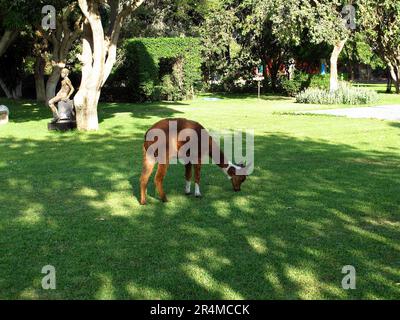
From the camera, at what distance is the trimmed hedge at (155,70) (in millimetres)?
34656

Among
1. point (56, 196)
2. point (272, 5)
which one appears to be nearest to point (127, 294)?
point (56, 196)

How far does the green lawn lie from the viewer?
5977 millimetres

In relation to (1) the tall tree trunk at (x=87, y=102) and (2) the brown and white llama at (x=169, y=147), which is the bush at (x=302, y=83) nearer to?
(1) the tall tree trunk at (x=87, y=102)

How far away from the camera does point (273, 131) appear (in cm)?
1916

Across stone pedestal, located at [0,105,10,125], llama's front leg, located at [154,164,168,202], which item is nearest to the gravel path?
stone pedestal, located at [0,105,10,125]

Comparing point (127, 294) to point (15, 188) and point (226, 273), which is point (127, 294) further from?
point (15, 188)

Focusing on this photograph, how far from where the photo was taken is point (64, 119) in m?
20.0

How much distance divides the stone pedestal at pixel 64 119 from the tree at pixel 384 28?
20.5 metres

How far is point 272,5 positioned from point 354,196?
25.1 meters

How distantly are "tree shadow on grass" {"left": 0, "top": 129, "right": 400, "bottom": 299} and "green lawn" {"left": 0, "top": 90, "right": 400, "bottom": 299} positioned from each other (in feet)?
0.07

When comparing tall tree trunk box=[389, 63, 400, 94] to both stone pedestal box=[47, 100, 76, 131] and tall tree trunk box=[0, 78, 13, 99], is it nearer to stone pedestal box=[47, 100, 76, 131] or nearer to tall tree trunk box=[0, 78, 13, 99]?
stone pedestal box=[47, 100, 76, 131]

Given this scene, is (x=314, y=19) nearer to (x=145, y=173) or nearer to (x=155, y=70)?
(x=155, y=70)

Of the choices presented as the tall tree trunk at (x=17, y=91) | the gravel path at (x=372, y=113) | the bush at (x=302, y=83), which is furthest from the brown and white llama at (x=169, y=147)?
the tall tree trunk at (x=17, y=91)

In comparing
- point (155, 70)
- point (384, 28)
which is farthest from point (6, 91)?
point (384, 28)
